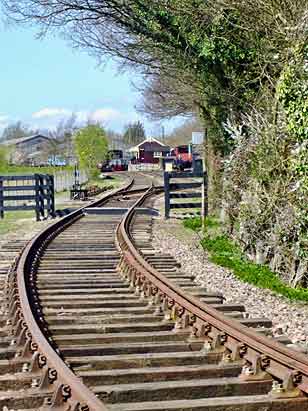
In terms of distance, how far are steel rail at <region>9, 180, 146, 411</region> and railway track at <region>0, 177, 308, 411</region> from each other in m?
0.01

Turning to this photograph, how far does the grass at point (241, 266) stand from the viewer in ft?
34.8

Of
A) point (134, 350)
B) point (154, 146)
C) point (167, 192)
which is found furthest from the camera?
point (154, 146)

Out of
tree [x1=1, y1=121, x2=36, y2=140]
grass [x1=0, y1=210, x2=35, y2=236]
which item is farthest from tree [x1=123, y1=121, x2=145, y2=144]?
grass [x1=0, y1=210, x2=35, y2=236]

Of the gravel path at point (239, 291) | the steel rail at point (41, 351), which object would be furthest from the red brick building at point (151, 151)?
the steel rail at point (41, 351)

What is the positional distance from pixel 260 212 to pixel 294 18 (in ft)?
11.6

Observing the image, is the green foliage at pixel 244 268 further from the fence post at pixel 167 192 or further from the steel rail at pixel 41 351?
the fence post at pixel 167 192

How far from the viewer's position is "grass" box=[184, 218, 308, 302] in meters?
10.6

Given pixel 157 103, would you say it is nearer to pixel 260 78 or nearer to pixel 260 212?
pixel 260 78

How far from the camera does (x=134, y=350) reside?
19.6 feet

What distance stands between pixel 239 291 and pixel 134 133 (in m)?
165

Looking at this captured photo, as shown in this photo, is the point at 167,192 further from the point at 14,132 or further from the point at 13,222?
the point at 14,132

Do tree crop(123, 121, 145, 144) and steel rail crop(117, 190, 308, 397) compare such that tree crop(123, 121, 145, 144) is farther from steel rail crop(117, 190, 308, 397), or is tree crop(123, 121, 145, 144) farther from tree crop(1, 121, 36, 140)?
steel rail crop(117, 190, 308, 397)

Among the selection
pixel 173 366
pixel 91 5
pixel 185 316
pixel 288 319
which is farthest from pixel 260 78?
pixel 173 366

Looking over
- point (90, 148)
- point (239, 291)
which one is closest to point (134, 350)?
point (239, 291)
